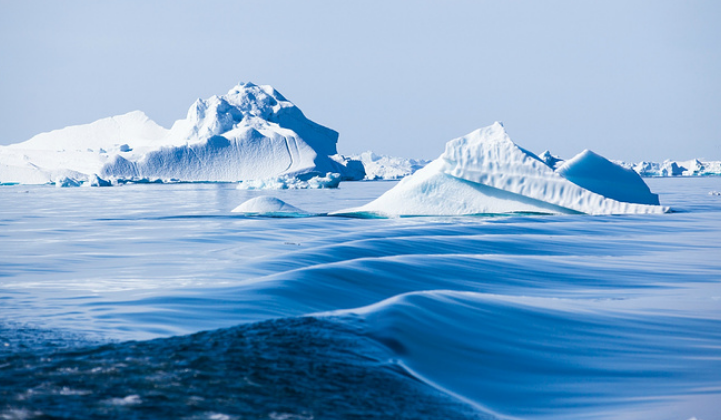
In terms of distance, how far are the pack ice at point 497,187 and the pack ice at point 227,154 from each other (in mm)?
35155

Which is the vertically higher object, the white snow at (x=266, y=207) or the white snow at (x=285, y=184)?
the white snow at (x=285, y=184)

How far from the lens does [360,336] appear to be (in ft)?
8.86

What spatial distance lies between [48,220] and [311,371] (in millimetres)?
12271

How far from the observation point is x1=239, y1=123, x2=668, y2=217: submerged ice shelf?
38.2ft

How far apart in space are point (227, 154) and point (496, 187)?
41681 mm

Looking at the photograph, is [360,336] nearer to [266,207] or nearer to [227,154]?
[266,207]

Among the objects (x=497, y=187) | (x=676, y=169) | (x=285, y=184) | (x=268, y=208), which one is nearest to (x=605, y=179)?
(x=497, y=187)

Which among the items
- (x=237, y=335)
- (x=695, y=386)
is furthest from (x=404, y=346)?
(x=695, y=386)

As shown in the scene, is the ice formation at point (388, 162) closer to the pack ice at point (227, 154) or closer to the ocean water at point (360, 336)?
the pack ice at point (227, 154)

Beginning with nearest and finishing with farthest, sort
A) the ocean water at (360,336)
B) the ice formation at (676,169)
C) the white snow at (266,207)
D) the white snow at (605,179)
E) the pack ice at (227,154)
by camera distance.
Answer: the ocean water at (360,336)
the white snow at (605,179)
the white snow at (266,207)
the pack ice at (227,154)
the ice formation at (676,169)

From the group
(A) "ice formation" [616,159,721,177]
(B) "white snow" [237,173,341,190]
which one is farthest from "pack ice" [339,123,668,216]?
(A) "ice formation" [616,159,721,177]

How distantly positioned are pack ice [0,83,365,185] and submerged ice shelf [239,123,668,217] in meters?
35.1

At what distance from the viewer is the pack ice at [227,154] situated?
51000mm

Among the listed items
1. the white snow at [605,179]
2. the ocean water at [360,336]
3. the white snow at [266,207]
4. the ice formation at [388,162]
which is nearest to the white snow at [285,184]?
the white snow at [266,207]
